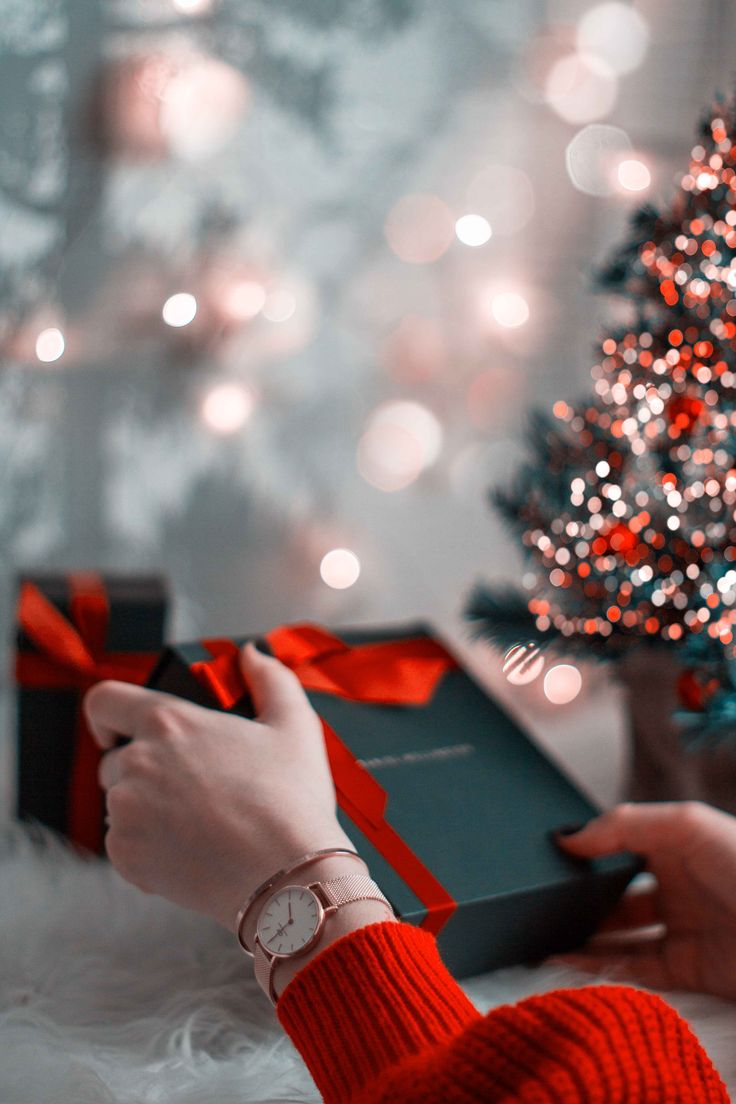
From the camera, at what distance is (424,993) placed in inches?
19.1

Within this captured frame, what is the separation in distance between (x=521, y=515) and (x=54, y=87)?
71cm

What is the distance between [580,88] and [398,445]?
0.57m

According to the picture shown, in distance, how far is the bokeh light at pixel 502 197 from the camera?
1.35 meters

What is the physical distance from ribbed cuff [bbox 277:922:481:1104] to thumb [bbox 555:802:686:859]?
218 mm

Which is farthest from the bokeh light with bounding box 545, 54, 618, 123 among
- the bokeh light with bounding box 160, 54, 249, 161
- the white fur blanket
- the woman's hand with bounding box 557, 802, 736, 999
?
the white fur blanket

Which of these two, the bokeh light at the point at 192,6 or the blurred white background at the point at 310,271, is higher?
the bokeh light at the point at 192,6

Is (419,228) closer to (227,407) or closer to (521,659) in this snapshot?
(227,407)

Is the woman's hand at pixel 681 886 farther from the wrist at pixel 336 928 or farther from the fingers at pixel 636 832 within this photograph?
the wrist at pixel 336 928

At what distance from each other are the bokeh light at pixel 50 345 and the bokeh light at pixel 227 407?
0.19 metres

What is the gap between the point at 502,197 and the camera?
1.36m

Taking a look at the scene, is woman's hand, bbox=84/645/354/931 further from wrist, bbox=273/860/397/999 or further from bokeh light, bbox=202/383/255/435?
bokeh light, bbox=202/383/255/435

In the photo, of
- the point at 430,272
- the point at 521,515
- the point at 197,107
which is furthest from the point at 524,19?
the point at 521,515

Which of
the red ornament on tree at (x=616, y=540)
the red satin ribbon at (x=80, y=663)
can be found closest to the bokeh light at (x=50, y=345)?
the red satin ribbon at (x=80, y=663)

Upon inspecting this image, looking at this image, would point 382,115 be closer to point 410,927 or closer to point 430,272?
point 430,272
